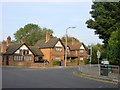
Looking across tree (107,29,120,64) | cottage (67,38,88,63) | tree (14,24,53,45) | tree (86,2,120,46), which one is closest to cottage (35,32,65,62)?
cottage (67,38,88,63)

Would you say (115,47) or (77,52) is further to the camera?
(77,52)

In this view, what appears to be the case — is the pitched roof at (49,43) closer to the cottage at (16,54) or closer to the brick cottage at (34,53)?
the brick cottage at (34,53)

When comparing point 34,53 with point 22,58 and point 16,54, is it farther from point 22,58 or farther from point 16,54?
point 16,54

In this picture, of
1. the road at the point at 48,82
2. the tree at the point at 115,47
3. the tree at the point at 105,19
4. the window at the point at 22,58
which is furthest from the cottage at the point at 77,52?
the road at the point at 48,82

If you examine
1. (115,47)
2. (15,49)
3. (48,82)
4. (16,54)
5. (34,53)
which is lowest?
(48,82)

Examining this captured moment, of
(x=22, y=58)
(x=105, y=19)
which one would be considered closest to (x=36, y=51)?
(x=22, y=58)

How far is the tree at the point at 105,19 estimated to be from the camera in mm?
32031

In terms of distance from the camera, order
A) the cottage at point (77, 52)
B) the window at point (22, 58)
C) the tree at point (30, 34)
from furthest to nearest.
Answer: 1. the tree at point (30, 34)
2. the cottage at point (77, 52)
3. the window at point (22, 58)

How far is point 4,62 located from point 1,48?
15.1 ft

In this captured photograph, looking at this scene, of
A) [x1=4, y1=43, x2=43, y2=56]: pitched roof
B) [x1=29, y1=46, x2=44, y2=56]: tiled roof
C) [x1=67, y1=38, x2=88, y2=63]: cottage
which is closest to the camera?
[x1=4, y1=43, x2=43, y2=56]: pitched roof

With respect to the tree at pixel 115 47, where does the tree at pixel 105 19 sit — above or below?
above

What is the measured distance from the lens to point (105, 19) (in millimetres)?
32844

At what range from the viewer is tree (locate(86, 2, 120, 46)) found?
105 feet

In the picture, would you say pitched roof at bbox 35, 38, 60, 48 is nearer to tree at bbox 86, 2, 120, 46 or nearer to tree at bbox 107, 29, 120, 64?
tree at bbox 86, 2, 120, 46
